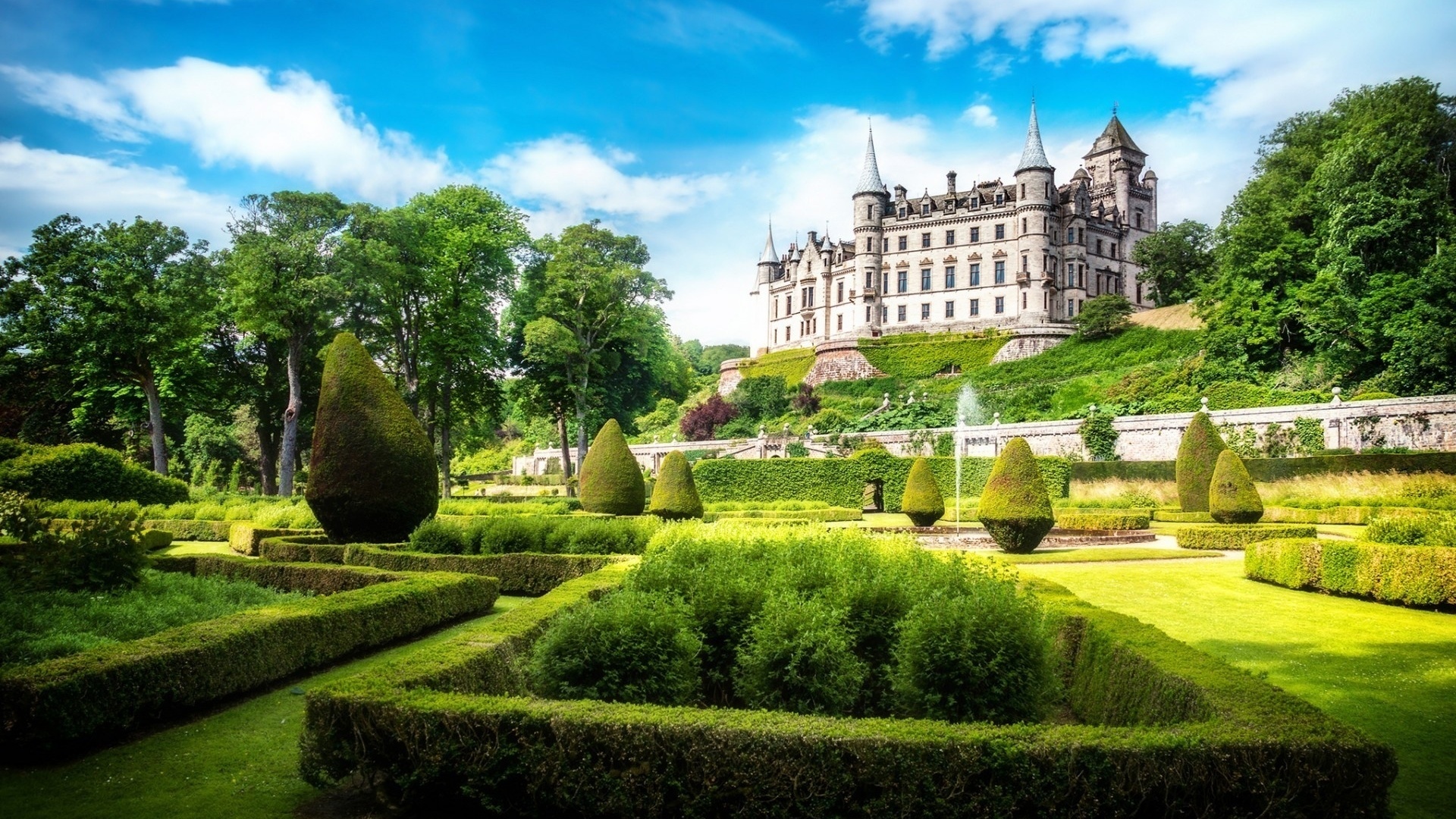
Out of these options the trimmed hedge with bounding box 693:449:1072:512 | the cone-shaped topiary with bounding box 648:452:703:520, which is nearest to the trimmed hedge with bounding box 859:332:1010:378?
the trimmed hedge with bounding box 693:449:1072:512

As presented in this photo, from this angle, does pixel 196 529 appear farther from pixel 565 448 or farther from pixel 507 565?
pixel 565 448

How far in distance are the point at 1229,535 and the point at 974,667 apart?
15769mm

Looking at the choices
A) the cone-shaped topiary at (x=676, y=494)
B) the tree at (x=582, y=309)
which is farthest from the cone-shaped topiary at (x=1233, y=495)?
the tree at (x=582, y=309)

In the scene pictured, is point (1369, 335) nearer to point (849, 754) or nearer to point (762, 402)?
point (762, 402)

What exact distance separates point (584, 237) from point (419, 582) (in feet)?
96.3

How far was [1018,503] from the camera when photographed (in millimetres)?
17781

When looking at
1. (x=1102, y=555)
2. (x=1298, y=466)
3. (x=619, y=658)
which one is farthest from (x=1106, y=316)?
(x=619, y=658)

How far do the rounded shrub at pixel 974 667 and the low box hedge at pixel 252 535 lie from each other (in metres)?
14.7

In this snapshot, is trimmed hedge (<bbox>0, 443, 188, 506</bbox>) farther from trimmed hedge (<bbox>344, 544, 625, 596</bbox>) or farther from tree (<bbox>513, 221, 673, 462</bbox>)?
tree (<bbox>513, 221, 673, 462</bbox>)

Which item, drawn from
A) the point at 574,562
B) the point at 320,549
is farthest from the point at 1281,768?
the point at 320,549

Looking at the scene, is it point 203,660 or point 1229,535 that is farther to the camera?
point 1229,535

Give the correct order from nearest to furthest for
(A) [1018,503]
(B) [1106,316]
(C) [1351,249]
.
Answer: (A) [1018,503] → (C) [1351,249] → (B) [1106,316]

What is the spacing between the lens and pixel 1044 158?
66062 millimetres

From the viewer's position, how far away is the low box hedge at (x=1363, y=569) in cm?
1152
